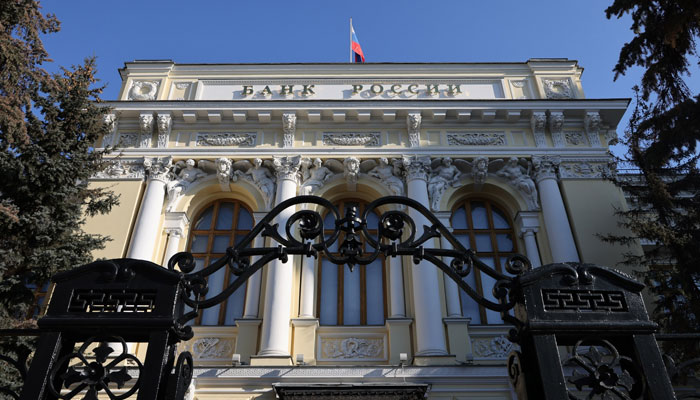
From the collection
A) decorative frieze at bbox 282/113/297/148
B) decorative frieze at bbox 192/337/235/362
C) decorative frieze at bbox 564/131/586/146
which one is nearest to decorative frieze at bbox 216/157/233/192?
decorative frieze at bbox 282/113/297/148

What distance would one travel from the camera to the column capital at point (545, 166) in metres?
13.8

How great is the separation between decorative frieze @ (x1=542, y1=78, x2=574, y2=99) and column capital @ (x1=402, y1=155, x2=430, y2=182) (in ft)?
13.3

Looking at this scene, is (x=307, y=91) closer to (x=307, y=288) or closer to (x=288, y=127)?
(x=288, y=127)

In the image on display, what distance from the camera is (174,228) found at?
13242 mm

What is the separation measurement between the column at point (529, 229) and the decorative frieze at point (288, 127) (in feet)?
19.1

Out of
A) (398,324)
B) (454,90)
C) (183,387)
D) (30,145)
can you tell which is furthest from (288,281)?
(183,387)

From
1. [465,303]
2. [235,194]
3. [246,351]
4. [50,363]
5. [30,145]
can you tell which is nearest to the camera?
[50,363]

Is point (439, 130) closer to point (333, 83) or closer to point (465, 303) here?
point (333, 83)

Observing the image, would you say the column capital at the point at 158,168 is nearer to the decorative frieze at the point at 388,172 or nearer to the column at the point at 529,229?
the decorative frieze at the point at 388,172

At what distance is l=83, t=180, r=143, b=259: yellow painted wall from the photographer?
12.6 m

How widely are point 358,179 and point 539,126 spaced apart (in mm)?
4787

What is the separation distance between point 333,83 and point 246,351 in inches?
305

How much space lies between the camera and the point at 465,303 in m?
12.5

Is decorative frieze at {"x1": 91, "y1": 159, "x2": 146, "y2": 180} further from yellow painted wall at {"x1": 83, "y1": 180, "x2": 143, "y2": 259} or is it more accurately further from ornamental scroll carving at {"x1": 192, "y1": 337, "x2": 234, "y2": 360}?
ornamental scroll carving at {"x1": 192, "y1": 337, "x2": 234, "y2": 360}
